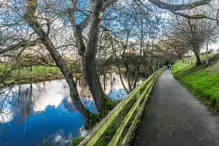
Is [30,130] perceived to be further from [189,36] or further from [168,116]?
[189,36]

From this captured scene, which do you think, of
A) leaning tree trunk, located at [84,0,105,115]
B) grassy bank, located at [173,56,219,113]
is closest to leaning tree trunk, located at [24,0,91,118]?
leaning tree trunk, located at [84,0,105,115]

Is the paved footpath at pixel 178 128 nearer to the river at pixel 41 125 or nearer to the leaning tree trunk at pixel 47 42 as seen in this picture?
the leaning tree trunk at pixel 47 42

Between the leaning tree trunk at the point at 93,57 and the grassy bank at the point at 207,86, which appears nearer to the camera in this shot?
the leaning tree trunk at the point at 93,57

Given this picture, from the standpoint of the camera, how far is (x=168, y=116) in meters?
5.48

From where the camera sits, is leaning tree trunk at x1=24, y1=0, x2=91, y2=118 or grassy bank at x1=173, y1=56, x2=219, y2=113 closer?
leaning tree trunk at x1=24, y1=0, x2=91, y2=118

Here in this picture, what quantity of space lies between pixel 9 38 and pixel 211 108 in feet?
23.6

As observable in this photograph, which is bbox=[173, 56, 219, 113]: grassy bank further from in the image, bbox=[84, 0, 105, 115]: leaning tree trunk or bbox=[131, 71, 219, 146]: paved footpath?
bbox=[84, 0, 105, 115]: leaning tree trunk

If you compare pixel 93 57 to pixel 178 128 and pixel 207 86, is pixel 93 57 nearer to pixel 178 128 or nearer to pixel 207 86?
pixel 178 128

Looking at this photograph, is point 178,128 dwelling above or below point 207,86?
below

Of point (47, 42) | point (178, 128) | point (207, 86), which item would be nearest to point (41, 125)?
point (47, 42)

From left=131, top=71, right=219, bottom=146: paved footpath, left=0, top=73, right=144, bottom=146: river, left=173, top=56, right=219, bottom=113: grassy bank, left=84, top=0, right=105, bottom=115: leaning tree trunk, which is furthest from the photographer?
left=0, top=73, right=144, bottom=146: river

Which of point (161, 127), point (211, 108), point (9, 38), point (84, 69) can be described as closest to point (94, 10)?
point (84, 69)

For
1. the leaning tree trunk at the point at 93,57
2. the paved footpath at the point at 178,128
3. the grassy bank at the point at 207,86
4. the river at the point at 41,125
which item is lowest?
the river at the point at 41,125

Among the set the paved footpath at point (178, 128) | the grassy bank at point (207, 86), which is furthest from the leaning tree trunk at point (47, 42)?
the grassy bank at point (207, 86)
